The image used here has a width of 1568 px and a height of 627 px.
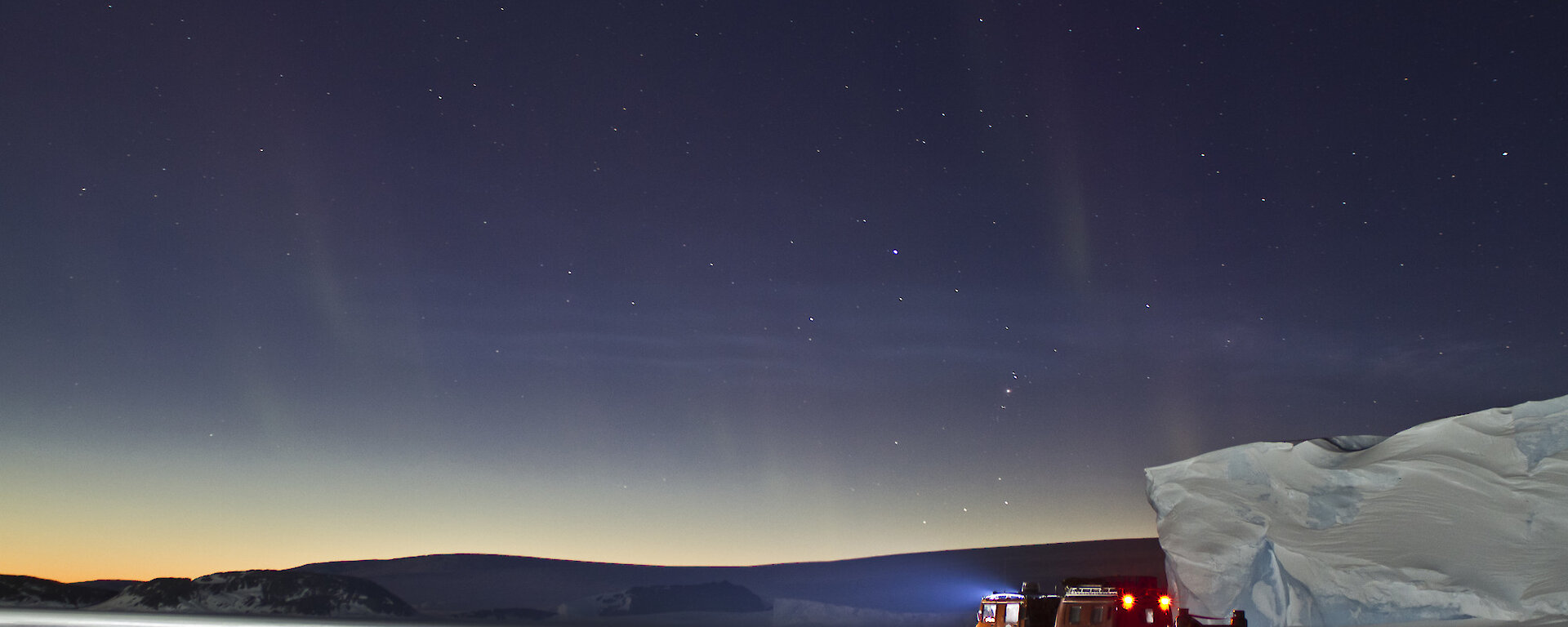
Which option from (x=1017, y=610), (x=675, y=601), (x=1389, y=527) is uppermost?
(x=1389, y=527)

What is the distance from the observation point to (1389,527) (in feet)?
96.9

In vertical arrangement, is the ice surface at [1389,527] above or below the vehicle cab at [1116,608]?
above

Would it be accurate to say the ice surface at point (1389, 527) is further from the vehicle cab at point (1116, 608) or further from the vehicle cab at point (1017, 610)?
the vehicle cab at point (1116, 608)

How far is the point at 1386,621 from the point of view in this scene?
1044 inches

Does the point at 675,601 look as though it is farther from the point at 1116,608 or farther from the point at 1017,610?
the point at 1116,608

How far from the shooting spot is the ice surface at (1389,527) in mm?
26016

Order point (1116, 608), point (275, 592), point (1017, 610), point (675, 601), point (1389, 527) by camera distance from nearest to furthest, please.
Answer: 1. point (1116, 608)
2. point (1017, 610)
3. point (1389, 527)
4. point (675, 601)
5. point (275, 592)

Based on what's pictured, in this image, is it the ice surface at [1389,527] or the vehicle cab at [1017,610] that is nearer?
the vehicle cab at [1017,610]

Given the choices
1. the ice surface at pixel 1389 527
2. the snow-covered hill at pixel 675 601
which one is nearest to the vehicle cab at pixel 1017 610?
the ice surface at pixel 1389 527

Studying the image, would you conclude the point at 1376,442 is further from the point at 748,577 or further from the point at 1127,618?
the point at 748,577

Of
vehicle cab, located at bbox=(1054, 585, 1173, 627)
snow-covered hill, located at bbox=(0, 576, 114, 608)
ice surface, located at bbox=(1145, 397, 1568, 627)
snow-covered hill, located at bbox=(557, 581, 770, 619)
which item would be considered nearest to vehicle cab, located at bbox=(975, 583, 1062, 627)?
vehicle cab, located at bbox=(1054, 585, 1173, 627)

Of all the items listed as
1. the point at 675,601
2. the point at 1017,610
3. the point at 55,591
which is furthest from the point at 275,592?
the point at 1017,610

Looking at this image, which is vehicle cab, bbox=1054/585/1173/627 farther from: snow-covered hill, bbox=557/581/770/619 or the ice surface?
snow-covered hill, bbox=557/581/770/619

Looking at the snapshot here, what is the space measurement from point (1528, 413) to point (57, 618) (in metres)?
36.2
